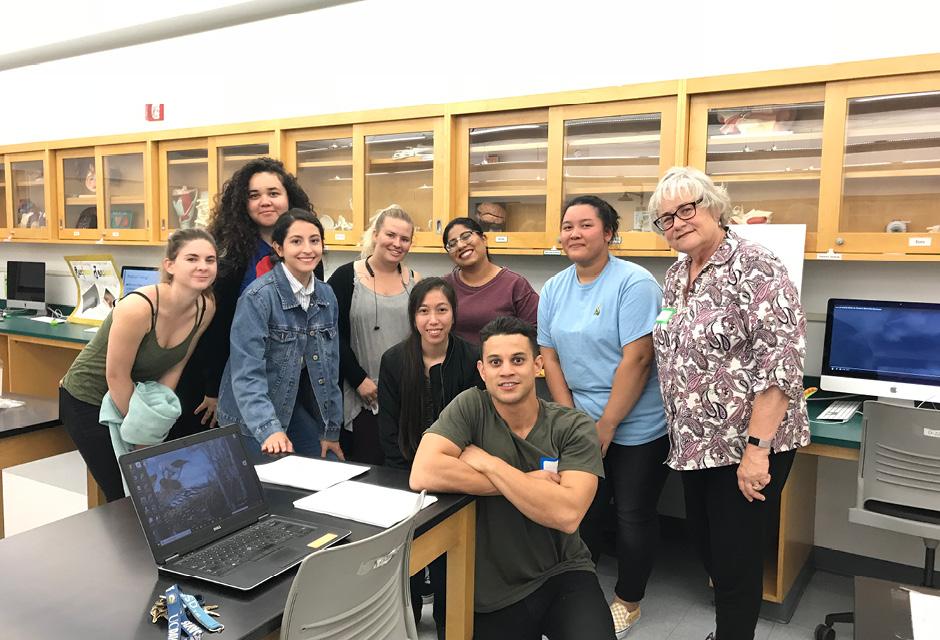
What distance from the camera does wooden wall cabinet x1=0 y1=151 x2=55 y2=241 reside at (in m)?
5.00

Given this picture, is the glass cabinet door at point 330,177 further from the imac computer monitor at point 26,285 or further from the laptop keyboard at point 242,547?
the imac computer monitor at point 26,285

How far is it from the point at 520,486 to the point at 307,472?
57cm

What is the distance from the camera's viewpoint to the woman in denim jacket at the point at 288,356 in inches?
76.3

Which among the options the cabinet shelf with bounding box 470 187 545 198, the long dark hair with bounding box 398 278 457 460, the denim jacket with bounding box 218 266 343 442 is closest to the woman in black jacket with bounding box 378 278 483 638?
the long dark hair with bounding box 398 278 457 460

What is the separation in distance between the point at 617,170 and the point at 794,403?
1.57 m

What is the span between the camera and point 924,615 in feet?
3.32

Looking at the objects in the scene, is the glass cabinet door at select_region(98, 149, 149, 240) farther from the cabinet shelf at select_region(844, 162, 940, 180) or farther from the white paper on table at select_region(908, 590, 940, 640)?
the white paper on table at select_region(908, 590, 940, 640)

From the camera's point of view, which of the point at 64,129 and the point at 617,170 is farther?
the point at 64,129

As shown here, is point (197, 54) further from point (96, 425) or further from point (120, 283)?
point (96, 425)

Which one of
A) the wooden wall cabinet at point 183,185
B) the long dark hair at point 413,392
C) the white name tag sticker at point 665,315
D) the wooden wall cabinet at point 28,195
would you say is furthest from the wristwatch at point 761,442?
the wooden wall cabinet at point 28,195

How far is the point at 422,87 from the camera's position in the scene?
3.79 metres

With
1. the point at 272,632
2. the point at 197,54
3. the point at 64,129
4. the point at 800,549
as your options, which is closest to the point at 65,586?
the point at 272,632

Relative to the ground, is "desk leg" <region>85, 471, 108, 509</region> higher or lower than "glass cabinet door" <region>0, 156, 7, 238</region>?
lower

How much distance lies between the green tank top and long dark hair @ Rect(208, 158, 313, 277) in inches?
10.4
